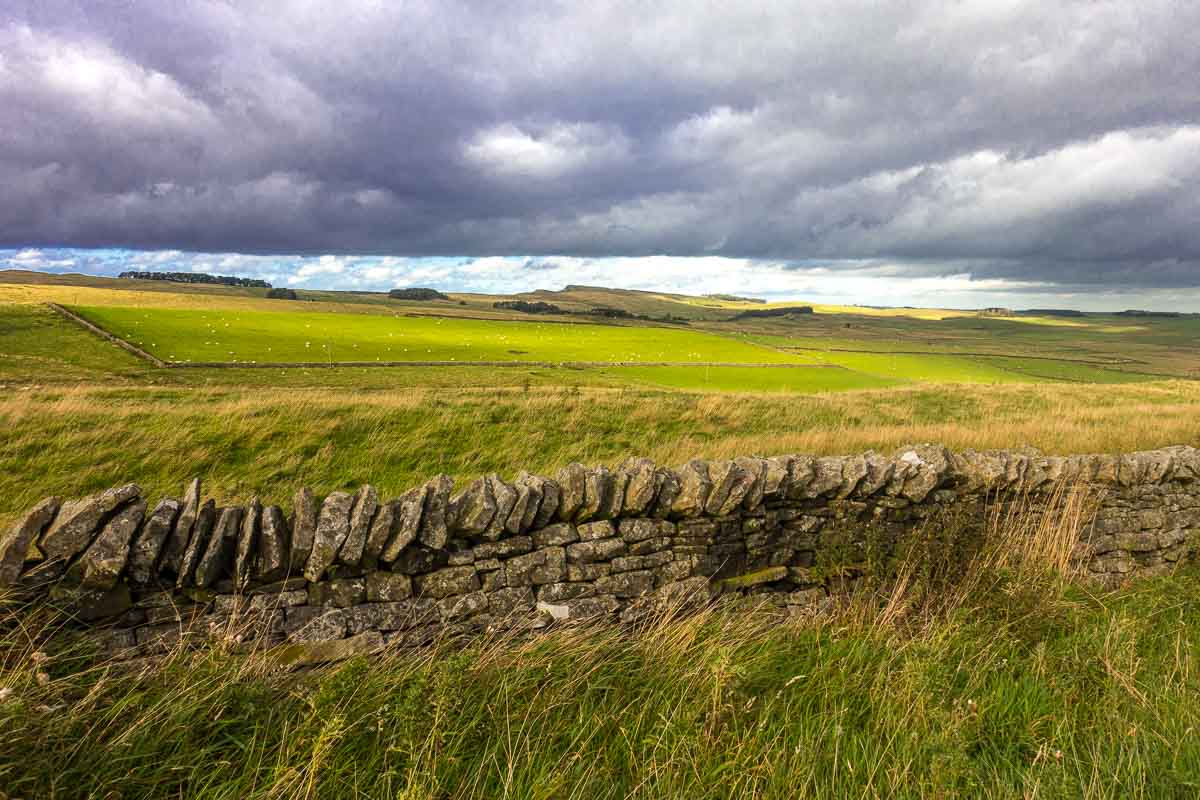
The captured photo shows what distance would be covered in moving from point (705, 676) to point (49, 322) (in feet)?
182

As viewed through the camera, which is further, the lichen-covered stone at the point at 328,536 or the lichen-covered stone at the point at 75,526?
the lichen-covered stone at the point at 328,536

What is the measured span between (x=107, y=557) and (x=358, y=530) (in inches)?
54.1

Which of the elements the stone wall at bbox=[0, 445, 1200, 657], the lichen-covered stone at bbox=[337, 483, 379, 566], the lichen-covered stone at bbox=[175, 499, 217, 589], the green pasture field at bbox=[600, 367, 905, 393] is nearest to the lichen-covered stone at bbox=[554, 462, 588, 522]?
the stone wall at bbox=[0, 445, 1200, 657]

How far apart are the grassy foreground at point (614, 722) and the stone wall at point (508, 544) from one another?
15.1 inches

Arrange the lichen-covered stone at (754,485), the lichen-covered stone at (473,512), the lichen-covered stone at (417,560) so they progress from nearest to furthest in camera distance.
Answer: the lichen-covered stone at (417,560), the lichen-covered stone at (473,512), the lichen-covered stone at (754,485)

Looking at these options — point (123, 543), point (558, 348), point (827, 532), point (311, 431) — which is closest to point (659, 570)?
point (827, 532)

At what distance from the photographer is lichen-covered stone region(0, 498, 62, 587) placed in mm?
3309

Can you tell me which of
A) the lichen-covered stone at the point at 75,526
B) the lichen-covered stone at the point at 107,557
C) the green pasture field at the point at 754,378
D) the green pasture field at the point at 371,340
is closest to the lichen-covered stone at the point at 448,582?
the lichen-covered stone at the point at 107,557

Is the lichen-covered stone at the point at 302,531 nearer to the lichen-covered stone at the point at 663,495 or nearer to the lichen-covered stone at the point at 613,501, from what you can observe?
the lichen-covered stone at the point at 613,501

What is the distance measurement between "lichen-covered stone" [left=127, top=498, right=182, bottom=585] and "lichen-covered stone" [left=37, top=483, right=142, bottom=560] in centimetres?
22

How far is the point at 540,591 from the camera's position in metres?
4.80

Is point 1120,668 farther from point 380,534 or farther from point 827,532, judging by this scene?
point 380,534

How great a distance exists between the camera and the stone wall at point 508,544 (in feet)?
12.0

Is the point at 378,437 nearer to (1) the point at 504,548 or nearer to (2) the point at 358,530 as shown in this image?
(1) the point at 504,548
